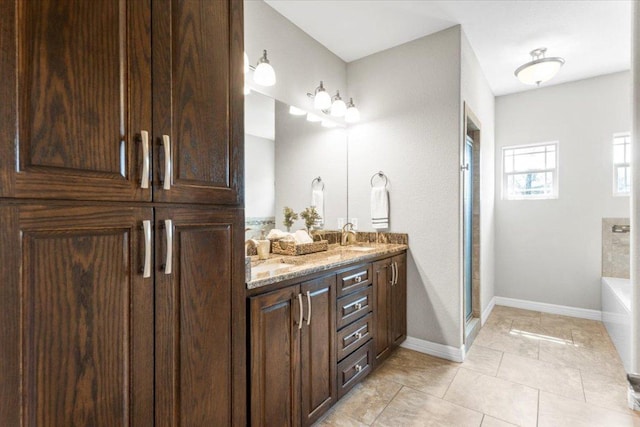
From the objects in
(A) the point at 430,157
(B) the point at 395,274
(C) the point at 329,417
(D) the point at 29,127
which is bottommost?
(C) the point at 329,417

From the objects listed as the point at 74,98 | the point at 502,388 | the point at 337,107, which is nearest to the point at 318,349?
the point at 502,388

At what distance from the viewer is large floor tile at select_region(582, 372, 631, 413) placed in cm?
195

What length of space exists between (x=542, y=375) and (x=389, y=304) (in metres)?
1.23

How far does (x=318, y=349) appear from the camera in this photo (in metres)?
1.71

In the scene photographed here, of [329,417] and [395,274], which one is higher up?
[395,274]

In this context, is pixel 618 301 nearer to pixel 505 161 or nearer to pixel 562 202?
pixel 562 202

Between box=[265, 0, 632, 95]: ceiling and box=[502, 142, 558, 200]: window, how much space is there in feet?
3.47

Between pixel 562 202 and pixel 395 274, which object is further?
pixel 562 202

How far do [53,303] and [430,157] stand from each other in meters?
2.59

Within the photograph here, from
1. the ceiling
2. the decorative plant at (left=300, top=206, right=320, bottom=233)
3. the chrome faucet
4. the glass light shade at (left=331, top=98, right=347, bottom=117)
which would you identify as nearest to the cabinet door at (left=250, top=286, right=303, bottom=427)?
the decorative plant at (left=300, top=206, right=320, bottom=233)

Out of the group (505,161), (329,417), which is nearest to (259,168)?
(329,417)

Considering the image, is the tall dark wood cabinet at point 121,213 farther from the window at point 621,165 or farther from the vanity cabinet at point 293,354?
the window at point 621,165

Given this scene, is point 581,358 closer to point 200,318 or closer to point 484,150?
point 484,150

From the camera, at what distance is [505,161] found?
4086 millimetres
